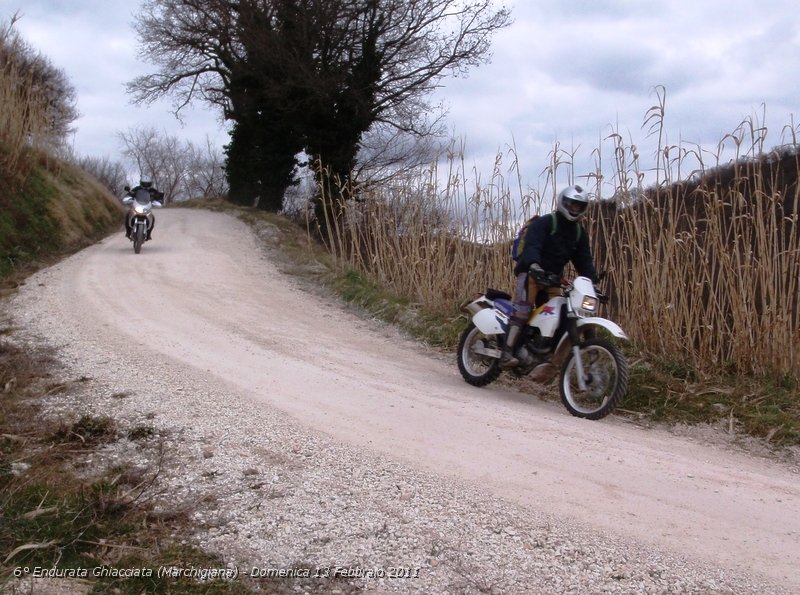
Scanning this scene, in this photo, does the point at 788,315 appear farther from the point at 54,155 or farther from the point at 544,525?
the point at 54,155

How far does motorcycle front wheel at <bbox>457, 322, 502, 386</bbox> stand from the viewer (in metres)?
6.84

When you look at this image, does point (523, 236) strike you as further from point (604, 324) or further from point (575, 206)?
point (604, 324)

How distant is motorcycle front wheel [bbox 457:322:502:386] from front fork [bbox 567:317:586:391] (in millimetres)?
871

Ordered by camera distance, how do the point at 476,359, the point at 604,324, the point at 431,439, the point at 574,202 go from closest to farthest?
the point at 431,439, the point at 604,324, the point at 574,202, the point at 476,359

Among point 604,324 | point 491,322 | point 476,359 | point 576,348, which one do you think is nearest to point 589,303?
point 604,324

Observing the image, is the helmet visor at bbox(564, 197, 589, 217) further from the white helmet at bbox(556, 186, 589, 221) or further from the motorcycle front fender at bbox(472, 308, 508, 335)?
the motorcycle front fender at bbox(472, 308, 508, 335)

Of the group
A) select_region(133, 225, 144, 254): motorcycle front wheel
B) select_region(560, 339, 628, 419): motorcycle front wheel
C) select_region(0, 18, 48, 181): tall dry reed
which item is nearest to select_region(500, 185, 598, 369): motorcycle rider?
select_region(560, 339, 628, 419): motorcycle front wheel

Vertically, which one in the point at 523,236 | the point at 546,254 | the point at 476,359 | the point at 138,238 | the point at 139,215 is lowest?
the point at 476,359

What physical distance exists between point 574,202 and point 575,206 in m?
0.04

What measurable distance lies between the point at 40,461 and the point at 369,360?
378 centimetres

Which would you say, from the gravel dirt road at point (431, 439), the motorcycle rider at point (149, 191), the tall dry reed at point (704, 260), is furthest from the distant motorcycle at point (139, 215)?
the tall dry reed at point (704, 260)

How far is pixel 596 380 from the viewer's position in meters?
5.90

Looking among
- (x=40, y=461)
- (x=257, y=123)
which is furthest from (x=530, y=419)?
(x=257, y=123)

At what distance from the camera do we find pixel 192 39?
3027cm
